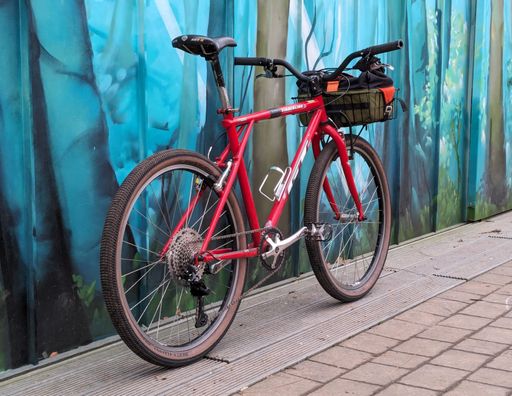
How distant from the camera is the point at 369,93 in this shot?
157 inches

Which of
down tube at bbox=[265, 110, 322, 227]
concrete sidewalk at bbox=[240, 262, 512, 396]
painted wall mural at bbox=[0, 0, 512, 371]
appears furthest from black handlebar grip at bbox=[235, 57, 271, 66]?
concrete sidewalk at bbox=[240, 262, 512, 396]

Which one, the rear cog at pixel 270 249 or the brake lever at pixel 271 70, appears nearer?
the rear cog at pixel 270 249

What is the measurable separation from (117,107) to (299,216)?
181 cm

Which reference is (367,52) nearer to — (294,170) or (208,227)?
(294,170)

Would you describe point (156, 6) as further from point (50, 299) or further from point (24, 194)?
point (50, 299)

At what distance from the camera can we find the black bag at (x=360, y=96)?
4.00m

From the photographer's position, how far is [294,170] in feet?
12.9

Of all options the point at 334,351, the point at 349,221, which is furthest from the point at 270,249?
the point at 349,221

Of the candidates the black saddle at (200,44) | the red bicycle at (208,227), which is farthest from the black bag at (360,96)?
the black saddle at (200,44)

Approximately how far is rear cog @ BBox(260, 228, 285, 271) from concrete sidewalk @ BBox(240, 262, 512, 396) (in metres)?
0.54

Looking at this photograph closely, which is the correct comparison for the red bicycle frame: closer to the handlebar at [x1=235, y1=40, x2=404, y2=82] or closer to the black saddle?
the handlebar at [x1=235, y1=40, x2=404, y2=82]

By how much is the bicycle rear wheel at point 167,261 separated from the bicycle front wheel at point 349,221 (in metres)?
0.58

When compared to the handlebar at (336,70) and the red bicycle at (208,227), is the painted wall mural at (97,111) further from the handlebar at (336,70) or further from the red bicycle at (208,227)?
the handlebar at (336,70)

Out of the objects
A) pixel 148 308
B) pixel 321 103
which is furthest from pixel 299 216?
pixel 148 308
